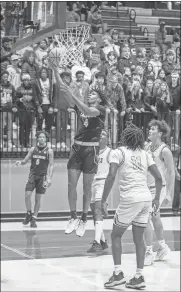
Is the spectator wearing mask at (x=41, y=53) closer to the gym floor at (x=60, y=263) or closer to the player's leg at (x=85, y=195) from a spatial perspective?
the player's leg at (x=85, y=195)

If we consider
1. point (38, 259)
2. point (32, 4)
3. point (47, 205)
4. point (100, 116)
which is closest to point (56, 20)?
point (100, 116)

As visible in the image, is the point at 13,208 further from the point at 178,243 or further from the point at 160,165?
the point at 160,165

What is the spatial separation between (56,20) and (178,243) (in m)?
19.5

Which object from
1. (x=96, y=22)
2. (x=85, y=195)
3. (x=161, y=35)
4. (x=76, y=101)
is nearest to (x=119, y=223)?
(x=85, y=195)

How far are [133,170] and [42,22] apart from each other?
1.99 meters

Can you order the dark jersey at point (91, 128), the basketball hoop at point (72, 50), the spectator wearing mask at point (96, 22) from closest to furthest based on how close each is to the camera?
1. the dark jersey at point (91, 128)
2. the basketball hoop at point (72, 50)
3. the spectator wearing mask at point (96, 22)

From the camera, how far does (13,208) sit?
88.3 ft

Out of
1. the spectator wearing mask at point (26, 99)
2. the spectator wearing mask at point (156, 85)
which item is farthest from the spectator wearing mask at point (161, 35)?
the spectator wearing mask at point (156, 85)

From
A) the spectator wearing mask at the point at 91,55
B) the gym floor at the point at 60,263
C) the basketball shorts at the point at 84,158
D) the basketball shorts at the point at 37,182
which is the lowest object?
the gym floor at the point at 60,263

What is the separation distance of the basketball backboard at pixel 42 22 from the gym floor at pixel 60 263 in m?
11.6

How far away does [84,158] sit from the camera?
7.40 metres

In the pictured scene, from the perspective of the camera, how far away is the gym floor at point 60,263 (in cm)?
2134

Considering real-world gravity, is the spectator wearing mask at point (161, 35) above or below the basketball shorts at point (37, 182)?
above

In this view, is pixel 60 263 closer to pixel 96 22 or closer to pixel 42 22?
pixel 96 22
